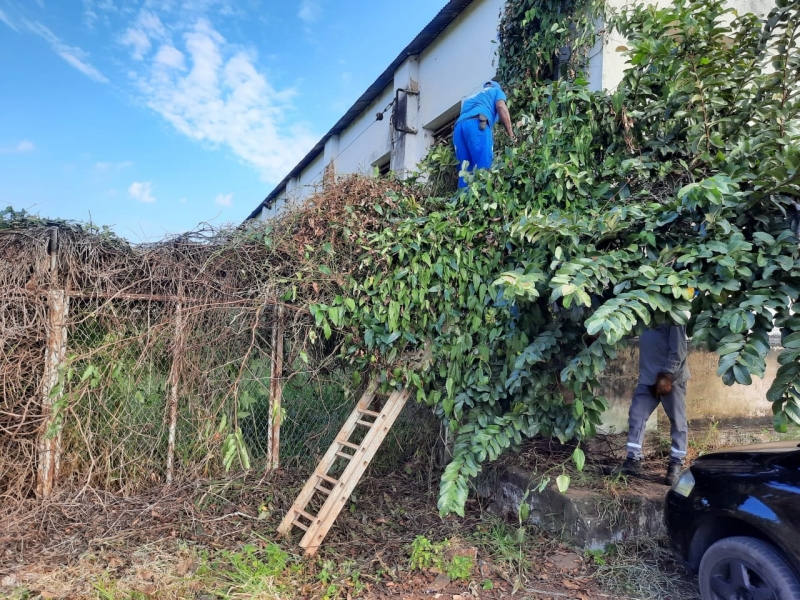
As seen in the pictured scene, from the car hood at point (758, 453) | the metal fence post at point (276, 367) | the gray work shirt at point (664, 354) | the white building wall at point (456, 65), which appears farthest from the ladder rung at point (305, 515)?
the white building wall at point (456, 65)

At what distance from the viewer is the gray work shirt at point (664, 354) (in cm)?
429

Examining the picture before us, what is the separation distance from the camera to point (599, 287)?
3125 mm

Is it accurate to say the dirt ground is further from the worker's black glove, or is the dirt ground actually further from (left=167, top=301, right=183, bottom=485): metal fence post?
the worker's black glove

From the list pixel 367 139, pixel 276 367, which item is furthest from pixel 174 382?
pixel 367 139

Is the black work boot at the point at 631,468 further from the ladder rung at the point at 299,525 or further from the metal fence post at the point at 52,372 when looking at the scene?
the metal fence post at the point at 52,372

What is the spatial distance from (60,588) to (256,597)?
1.23 metres

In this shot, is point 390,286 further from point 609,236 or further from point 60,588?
point 60,588

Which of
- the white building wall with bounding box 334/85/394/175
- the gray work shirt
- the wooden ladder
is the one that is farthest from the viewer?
the white building wall with bounding box 334/85/394/175

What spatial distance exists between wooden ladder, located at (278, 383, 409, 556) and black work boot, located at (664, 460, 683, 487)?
2.32 m

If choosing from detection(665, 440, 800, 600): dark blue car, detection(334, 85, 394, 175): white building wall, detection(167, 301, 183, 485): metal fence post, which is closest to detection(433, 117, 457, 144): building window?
detection(334, 85, 394, 175): white building wall

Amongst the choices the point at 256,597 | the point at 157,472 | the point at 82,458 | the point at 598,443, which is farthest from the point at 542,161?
the point at 82,458

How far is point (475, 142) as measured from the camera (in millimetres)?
5523

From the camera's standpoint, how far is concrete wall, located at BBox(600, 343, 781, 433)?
5.07 m

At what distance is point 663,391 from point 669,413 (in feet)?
0.89
